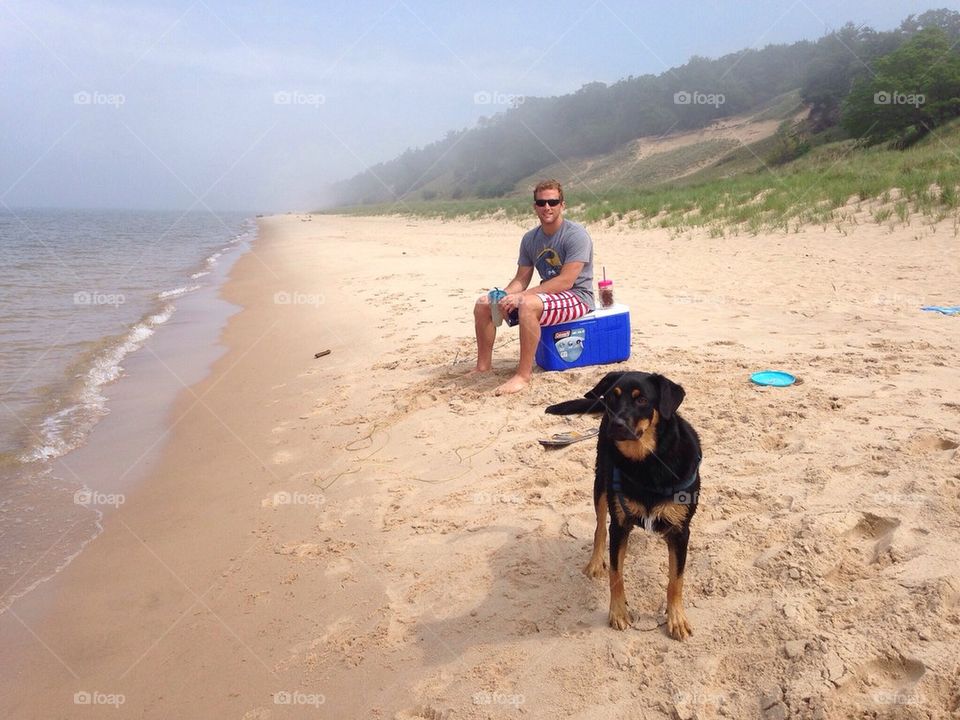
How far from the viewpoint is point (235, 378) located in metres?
7.28

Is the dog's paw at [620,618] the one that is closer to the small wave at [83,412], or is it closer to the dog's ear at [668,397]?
the dog's ear at [668,397]

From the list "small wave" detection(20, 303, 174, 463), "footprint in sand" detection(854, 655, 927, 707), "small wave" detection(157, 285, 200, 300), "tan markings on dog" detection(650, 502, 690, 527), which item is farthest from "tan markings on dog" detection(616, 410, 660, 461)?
"small wave" detection(157, 285, 200, 300)

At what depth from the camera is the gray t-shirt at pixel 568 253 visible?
5586 millimetres

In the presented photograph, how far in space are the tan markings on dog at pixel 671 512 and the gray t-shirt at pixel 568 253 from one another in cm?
325

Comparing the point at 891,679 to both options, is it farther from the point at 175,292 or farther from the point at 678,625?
the point at 175,292

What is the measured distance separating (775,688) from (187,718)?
7.21 feet

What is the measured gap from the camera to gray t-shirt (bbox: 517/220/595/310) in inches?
220

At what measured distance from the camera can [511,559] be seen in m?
3.17

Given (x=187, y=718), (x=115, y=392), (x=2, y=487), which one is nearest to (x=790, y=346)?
(x=187, y=718)

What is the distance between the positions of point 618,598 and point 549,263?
3600 millimetres

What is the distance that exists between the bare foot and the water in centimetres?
293

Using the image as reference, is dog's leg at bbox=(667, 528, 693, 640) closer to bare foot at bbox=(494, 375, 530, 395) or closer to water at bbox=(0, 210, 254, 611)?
bare foot at bbox=(494, 375, 530, 395)

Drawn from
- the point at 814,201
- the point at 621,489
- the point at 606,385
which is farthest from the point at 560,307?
the point at 814,201

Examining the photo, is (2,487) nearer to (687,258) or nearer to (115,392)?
(115,392)
